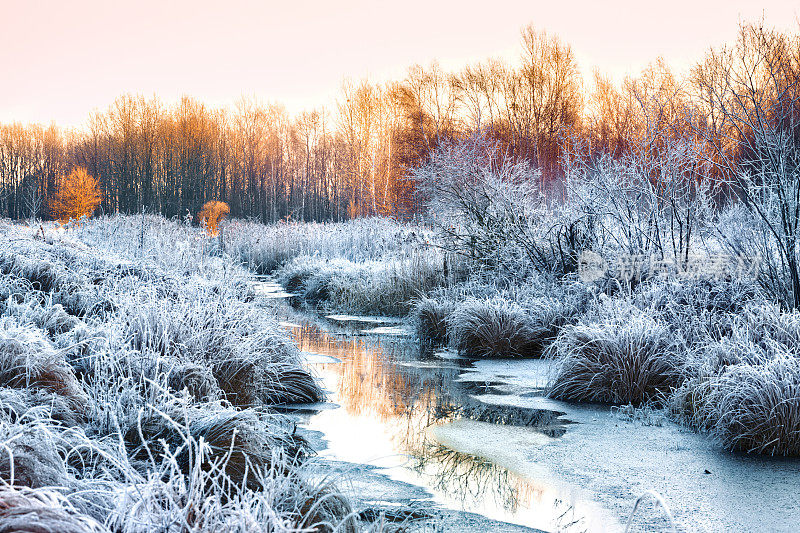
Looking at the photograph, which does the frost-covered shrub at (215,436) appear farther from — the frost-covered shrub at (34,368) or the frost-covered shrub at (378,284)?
the frost-covered shrub at (378,284)

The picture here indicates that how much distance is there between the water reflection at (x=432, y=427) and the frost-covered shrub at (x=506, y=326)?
24.1 inches

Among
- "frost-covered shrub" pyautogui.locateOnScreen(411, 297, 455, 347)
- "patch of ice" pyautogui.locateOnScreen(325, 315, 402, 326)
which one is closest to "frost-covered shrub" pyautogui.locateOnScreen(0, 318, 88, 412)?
"frost-covered shrub" pyautogui.locateOnScreen(411, 297, 455, 347)

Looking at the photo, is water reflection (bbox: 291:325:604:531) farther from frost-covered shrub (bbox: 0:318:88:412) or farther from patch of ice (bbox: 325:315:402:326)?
patch of ice (bbox: 325:315:402:326)

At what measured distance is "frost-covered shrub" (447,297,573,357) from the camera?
342 inches

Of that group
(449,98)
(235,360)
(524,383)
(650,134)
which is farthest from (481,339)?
(449,98)

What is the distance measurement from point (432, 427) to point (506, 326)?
3506mm

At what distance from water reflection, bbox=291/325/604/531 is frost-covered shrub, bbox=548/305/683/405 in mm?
607

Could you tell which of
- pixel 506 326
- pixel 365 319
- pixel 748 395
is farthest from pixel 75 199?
pixel 748 395

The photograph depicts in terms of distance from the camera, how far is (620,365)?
6.34 m

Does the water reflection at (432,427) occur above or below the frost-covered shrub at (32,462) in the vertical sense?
below

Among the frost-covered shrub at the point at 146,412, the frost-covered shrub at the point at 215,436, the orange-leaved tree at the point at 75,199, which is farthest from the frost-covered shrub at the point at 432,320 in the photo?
the orange-leaved tree at the point at 75,199

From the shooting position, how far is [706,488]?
4.02 metres

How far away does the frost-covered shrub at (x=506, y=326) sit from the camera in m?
8.70

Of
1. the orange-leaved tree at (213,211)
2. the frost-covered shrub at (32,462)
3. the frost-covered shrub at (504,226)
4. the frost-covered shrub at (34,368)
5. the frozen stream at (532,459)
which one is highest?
the orange-leaved tree at (213,211)
